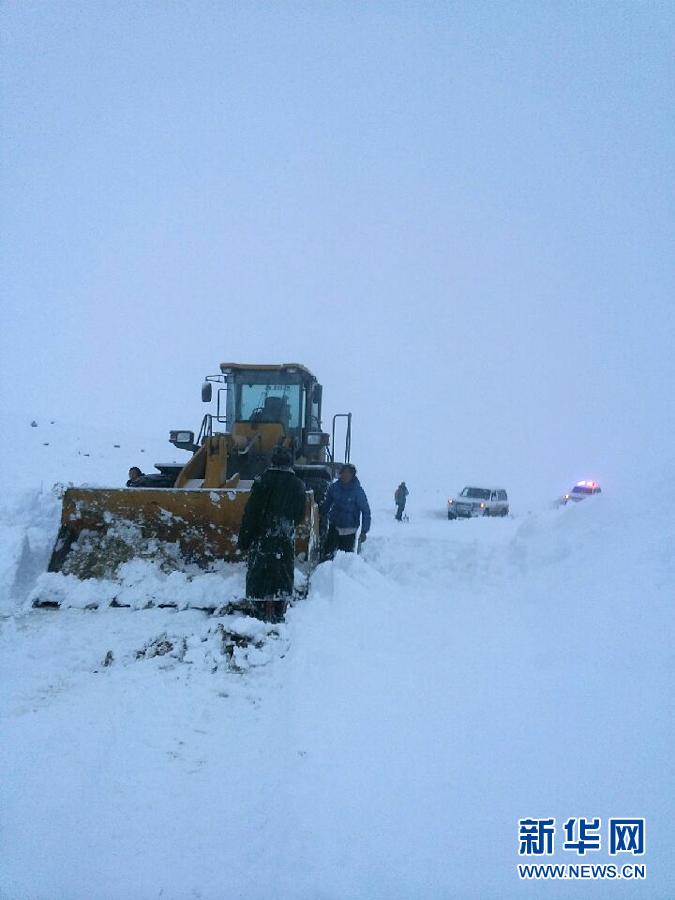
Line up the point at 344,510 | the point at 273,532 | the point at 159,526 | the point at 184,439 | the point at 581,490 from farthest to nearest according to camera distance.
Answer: the point at 581,490 < the point at 184,439 < the point at 344,510 < the point at 159,526 < the point at 273,532

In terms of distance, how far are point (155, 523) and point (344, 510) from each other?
2.23 metres

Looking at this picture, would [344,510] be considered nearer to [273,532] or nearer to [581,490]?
[273,532]

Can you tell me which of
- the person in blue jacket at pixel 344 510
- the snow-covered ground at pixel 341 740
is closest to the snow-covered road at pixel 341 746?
the snow-covered ground at pixel 341 740

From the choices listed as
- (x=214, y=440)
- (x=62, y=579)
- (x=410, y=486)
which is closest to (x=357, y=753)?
(x=62, y=579)

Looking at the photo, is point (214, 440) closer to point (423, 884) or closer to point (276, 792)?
point (276, 792)

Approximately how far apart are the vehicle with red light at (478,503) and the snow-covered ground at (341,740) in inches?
664

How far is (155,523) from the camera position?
6809 mm

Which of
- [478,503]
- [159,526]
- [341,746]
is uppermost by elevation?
[478,503]

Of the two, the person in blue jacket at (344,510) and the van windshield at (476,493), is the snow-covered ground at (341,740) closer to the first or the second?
the person in blue jacket at (344,510)

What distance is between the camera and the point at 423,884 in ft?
7.55

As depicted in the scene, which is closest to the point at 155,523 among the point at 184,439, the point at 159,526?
the point at 159,526

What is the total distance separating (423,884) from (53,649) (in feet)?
11.4

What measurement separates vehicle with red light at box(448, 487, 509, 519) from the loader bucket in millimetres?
16390

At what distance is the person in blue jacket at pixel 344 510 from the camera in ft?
25.2
